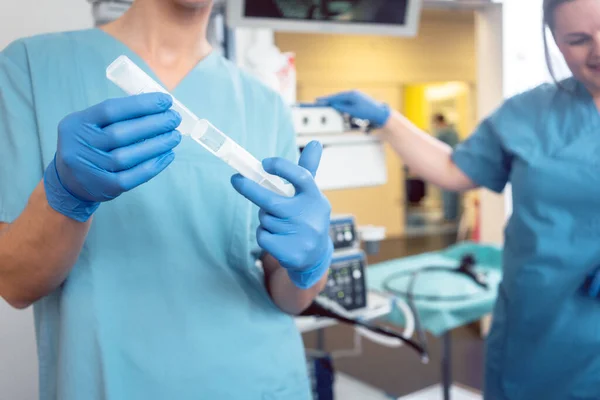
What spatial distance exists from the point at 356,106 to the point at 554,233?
0.59 metres

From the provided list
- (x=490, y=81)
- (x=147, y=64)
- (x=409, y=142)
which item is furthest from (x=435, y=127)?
(x=147, y=64)

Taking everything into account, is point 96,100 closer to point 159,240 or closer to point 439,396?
point 159,240

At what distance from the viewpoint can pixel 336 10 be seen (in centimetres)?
160

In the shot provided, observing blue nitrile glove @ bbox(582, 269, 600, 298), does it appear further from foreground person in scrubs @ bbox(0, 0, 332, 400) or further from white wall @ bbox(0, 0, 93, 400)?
white wall @ bbox(0, 0, 93, 400)

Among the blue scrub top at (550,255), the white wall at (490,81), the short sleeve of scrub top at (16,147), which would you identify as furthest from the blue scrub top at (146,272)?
the white wall at (490,81)

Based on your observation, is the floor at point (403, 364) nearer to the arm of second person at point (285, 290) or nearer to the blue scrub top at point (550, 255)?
the blue scrub top at point (550, 255)

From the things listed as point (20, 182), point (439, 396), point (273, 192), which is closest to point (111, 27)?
point (20, 182)

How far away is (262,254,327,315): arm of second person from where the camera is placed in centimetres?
74

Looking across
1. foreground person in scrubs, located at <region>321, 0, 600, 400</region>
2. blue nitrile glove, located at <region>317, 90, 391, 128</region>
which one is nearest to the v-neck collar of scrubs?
blue nitrile glove, located at <region>317, 90, 391, 128</region>

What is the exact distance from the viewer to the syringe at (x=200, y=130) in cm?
55

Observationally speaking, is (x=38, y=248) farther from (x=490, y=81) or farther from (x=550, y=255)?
(x=490, y=81)

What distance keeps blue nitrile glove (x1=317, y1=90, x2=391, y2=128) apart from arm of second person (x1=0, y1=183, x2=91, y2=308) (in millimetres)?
907

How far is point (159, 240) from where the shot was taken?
69 centimetres

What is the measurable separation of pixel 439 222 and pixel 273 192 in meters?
5.67
